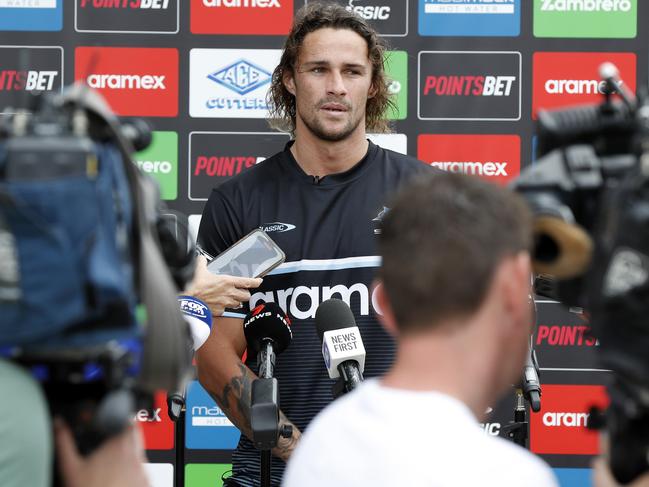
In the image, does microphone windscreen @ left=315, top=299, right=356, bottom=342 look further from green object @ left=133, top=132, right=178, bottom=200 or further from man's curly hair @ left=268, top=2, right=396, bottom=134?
green object @ left=133, top=132, right=178, bottom=200

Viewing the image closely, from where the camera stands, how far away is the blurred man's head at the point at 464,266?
1120 millimetres

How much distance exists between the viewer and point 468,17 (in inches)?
143

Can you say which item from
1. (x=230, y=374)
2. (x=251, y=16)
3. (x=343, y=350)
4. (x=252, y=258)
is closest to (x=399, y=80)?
(x=251, y=16)

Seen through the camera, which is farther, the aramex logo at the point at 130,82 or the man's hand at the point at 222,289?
the aramex logo at the point at 130,82

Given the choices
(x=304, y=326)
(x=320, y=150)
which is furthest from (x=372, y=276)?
(x=320, y=150)

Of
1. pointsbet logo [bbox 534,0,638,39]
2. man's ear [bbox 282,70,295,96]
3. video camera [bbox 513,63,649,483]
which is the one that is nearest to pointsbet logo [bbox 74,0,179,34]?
man's ear [bbox 282,70,295,96]

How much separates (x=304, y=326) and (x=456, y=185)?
150 centimetres

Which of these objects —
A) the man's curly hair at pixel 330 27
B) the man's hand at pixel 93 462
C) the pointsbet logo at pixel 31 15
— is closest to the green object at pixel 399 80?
the man's curly hair at pixel 330 27

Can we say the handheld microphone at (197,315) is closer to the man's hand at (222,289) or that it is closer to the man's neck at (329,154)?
the man's hand at (222,289)

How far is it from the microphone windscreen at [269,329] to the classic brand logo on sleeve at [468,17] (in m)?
1.65

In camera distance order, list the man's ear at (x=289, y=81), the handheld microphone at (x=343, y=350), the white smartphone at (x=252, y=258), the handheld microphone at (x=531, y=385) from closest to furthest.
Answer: the handheld microphone at (x=343, y=350), the white smartphone at (x=252, y=258), the handheld microphone at (x=531, y=385), the man's ear at (x=289, y=81)

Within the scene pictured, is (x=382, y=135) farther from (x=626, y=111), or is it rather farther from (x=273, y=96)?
(x=626, y=111)

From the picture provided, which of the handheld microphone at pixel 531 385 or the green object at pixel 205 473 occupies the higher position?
the handheld microphone at pixel 531 385

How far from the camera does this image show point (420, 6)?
11.9 feet
